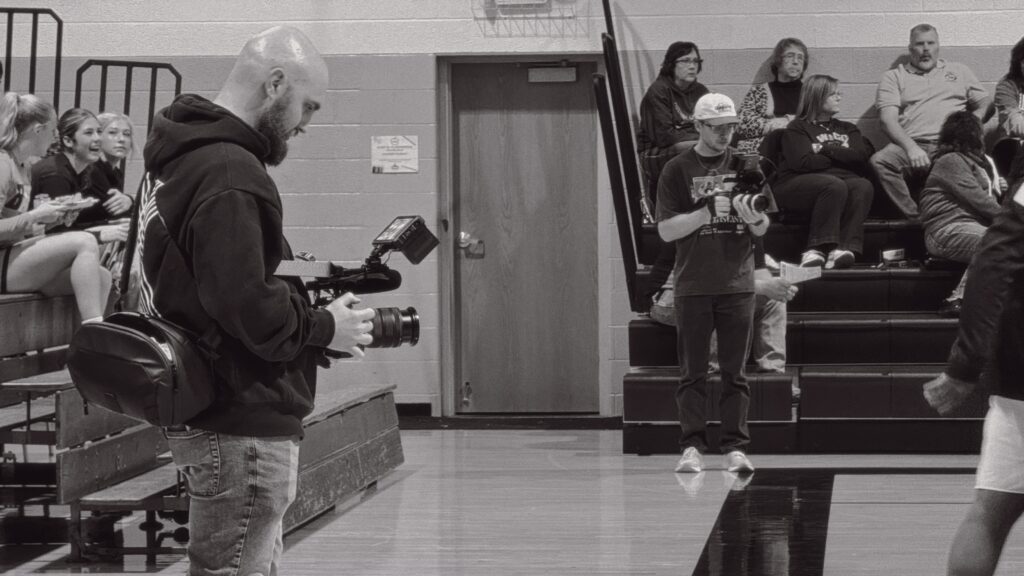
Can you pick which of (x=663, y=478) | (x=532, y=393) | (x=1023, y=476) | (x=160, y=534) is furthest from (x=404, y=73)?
(x=1023, y=476)

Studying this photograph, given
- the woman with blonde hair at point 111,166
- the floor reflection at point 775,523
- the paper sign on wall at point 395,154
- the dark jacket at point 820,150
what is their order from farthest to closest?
the paper sign on wall at point 395,154 < the dark jacket at point 820,150 < the woman with blonde hair at point 111,166 < the floor reflection at point 775,523

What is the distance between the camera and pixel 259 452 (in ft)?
7.89

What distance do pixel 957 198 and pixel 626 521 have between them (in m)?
3.05

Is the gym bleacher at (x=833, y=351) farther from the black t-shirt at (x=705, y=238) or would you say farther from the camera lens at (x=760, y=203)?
the camera lens at (x=760, y=203)

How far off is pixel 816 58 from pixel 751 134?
2.36ft

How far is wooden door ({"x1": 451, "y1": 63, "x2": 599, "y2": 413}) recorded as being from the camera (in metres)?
8.91

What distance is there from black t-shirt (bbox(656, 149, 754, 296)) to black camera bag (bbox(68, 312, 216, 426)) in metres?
4.31

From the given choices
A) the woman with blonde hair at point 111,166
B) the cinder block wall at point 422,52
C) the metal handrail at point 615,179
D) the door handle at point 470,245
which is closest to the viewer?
the woman with blonde hair at point 111,166

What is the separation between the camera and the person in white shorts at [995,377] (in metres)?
2.94

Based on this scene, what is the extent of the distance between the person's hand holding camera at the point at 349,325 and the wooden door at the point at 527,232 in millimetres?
6401

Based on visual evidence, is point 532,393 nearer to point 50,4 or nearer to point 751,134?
point 751,134

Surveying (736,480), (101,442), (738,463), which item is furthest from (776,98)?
(101,442)

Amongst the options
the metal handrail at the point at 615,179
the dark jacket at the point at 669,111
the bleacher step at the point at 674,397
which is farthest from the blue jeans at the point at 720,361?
the dark jacket at the point at 669,111

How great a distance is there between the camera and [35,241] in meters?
5.74
